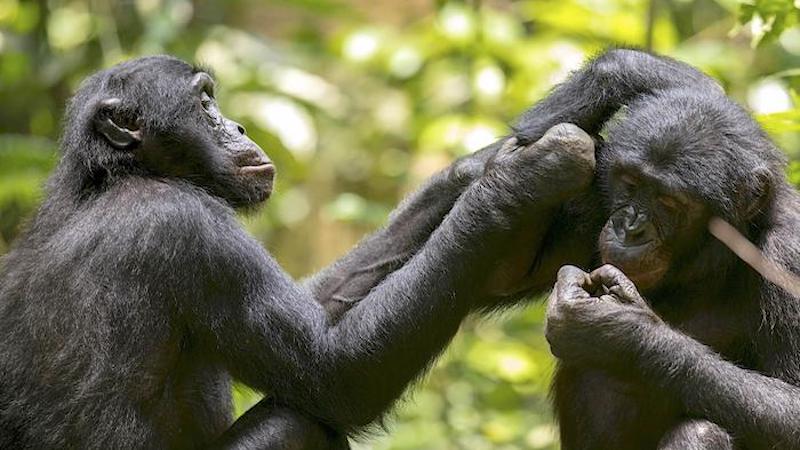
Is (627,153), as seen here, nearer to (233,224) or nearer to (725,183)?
(725,183)

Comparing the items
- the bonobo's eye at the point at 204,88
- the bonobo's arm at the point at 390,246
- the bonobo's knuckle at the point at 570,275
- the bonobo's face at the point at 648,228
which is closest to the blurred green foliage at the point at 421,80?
the bonobo's arm at the point at 390,246

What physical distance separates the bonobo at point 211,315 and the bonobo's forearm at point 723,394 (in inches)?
32.2

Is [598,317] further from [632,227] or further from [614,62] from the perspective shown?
[614,62]

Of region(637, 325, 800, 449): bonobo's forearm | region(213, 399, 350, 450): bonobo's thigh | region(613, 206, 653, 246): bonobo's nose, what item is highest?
region(613, 206, 653, 246): bonobo's nose

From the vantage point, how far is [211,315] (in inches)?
224

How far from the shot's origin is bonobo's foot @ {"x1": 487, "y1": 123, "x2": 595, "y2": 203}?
5.43m

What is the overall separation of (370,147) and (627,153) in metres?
9.55

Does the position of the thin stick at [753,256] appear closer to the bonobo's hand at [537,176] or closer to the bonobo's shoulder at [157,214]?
the bonobo's hand at [537,176]

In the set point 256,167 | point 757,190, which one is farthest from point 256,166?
point 757,190

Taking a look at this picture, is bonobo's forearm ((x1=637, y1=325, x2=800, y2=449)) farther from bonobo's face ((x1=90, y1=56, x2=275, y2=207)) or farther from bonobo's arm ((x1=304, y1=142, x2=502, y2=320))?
bonobo's face ((x1=90, y1=56, x2=275, y2=207))

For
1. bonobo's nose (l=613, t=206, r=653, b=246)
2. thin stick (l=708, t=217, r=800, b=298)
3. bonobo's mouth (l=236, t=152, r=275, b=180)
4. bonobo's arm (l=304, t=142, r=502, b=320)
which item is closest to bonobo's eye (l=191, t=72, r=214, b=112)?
bonobo's mouth (l=236, t=152, r=275, b=180)

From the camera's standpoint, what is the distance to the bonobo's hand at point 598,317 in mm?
5258

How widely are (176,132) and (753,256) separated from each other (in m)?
2.80

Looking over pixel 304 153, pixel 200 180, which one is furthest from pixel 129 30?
pixel 200 180
